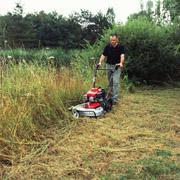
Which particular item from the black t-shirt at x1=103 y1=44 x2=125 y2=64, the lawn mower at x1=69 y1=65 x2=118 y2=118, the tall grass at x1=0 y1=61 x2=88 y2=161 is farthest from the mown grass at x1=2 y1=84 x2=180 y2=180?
the black t-shirt at x1=103 y1=44 x2=125 y2=64

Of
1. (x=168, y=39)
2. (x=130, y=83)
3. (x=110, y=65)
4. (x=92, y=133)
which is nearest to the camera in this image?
(x=92, y=133)

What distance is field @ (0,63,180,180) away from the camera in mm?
5551

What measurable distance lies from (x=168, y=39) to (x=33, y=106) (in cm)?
1017

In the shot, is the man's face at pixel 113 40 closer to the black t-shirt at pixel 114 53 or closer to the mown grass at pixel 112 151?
the black t-shirt at pixel 114 53

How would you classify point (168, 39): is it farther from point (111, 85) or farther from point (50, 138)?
point (50, 138)

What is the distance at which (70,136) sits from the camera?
23.6 ft

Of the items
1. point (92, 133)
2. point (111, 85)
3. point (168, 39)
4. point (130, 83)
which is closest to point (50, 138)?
point (92, 133)

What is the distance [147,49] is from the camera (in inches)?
588

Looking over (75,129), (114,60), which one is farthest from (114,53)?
(75,129)

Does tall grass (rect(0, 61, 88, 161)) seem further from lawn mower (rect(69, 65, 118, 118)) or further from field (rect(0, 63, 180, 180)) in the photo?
lawn mower (rect(69, 65, 118, 118))

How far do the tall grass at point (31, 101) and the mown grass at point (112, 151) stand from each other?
0.31 metres

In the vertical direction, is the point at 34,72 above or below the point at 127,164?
above

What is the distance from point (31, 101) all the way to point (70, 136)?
108cm

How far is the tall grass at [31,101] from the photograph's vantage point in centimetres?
642
